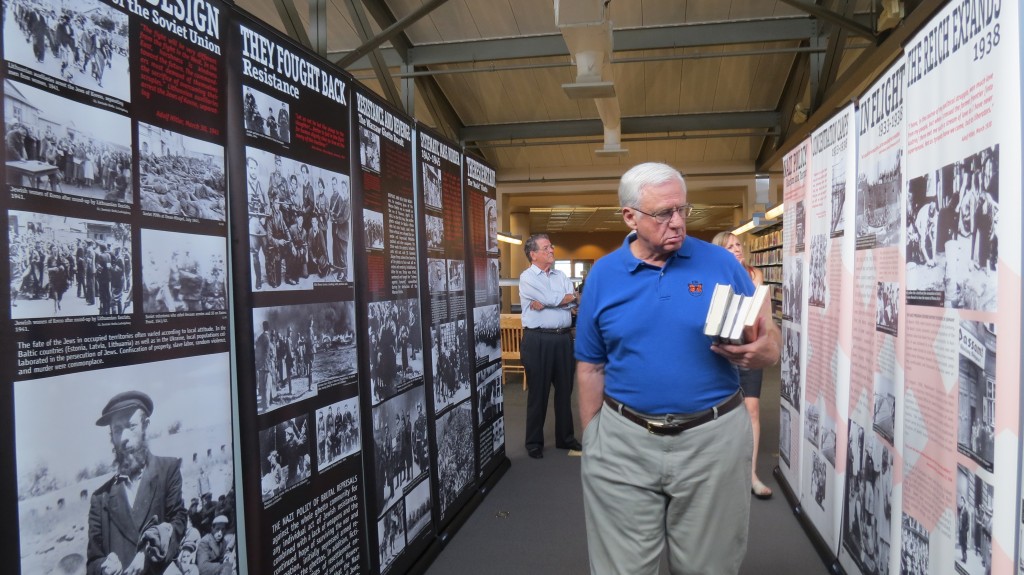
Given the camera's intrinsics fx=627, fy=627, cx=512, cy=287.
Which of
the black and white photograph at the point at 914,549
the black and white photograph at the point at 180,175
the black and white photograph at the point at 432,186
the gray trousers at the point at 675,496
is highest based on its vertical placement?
the black and white photograph at the point at 432,186

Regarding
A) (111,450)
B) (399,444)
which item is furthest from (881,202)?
(111,450)

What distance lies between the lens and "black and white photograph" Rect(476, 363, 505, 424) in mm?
4219

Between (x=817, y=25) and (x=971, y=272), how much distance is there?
6.46m

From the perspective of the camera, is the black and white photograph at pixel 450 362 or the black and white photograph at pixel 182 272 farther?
the black and white photograph at pixel 450 362

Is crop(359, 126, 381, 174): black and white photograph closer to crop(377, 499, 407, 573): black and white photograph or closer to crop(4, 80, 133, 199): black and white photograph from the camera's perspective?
crop(4, 80, 133, 199): black and white photograph

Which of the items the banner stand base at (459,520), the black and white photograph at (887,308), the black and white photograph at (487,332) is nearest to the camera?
the black and white photograph at (887,308)

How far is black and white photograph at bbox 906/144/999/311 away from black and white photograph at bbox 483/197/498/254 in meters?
3.02

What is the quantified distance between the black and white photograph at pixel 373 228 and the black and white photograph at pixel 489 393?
1601 millimetres

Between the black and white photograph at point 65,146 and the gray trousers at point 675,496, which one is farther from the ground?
the black and white photograph at point 65,146

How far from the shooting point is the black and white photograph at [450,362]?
11.4ft

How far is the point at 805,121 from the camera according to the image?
7.66 m

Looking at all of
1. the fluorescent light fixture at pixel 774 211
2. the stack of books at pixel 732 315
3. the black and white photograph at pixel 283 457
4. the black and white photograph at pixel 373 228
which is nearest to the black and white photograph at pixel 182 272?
the black and white photograph at pixel 283 457

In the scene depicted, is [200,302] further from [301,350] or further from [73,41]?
[73,41]

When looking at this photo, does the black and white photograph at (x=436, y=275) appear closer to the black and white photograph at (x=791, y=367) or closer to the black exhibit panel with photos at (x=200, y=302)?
the black exhibit panel with photos at (x=200, y=302)
